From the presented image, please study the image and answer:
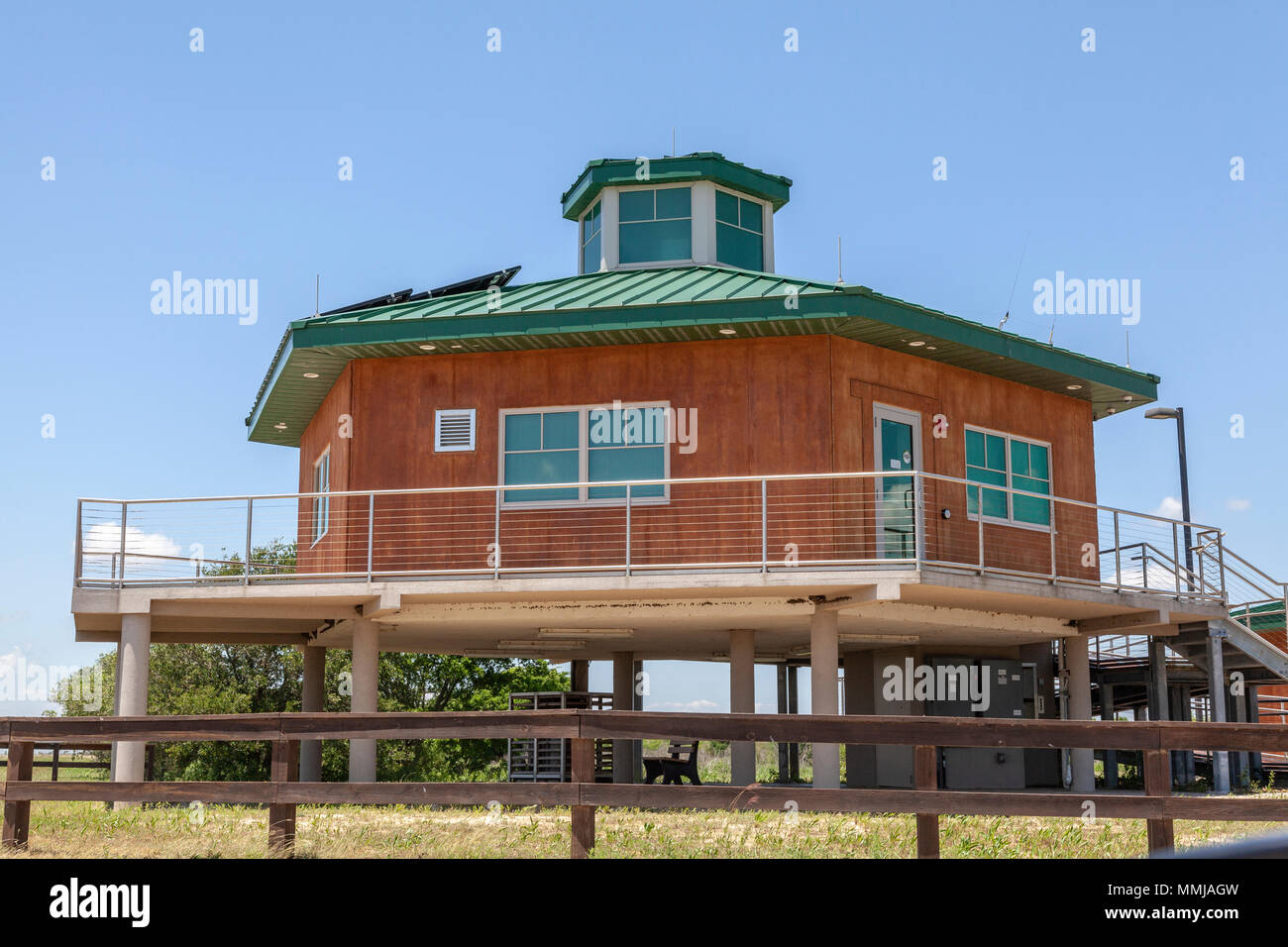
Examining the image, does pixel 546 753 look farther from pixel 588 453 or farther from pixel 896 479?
pixel 896 479

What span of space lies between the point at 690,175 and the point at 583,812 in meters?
15.8

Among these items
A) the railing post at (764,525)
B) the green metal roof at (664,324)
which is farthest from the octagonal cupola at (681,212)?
the railing post at (764,525)

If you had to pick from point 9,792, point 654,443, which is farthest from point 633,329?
point 9,792

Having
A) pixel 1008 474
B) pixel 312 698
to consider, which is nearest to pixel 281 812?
pixel 312 698

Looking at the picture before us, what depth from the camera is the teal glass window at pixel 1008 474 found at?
1977cm

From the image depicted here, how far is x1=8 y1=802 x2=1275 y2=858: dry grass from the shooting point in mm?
9797

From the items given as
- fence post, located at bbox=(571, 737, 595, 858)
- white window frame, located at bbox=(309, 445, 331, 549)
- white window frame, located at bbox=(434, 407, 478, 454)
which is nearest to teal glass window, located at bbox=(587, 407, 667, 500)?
white window frame, located at bbox=(434, 407, 478, 454)

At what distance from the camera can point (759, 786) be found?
9406 mm

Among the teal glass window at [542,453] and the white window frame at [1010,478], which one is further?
the white window frame at [1010,478]

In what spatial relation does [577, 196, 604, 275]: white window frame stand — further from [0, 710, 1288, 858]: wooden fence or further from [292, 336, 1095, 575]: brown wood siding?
[0, 710, 1288, 858]: wooden fence

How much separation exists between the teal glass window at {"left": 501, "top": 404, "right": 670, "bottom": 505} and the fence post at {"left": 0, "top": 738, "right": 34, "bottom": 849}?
8800mm

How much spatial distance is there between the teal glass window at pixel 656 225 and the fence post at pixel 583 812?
15059 millimetres

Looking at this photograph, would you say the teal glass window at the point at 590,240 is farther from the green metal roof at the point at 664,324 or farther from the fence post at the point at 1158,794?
the fence post at the point at 1158,794
